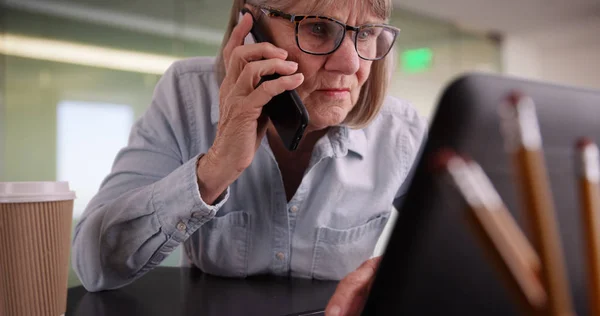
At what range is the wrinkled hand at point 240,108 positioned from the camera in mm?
915

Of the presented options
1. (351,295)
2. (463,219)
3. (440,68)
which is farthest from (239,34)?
(440,68)

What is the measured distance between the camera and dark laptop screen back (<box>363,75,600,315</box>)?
32 cm

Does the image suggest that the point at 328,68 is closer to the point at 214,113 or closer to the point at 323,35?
the point at 323,35

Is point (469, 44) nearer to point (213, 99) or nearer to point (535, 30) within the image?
point (535, 30)

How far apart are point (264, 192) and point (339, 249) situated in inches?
8.2

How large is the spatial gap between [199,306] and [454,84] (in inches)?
22.3

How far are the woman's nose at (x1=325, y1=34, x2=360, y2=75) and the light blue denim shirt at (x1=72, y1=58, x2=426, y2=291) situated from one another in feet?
0.70

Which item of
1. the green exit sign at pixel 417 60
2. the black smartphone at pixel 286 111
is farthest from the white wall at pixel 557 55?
the black smartphone at pixel 286 111

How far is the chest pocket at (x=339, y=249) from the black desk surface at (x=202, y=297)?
136 millimetres

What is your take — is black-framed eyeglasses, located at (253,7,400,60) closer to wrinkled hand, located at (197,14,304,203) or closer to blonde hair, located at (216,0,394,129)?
wrinkled hand, located at (197,14,304,203)

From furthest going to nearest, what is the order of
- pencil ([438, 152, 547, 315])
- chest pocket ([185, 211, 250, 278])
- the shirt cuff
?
chest pocket ([185, 211, 250, 278])
the shirt cuff
pencil ([438, 152, 547, 315])

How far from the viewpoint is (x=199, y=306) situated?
771 mm

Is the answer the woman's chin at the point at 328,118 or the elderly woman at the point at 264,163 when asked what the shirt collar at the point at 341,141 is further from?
the woman's chin at the point at 328,118

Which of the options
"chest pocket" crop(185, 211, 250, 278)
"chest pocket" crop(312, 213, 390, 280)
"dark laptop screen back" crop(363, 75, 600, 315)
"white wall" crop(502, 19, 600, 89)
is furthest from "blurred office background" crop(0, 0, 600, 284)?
"white wall" crop(502, 19, 600, 89)
